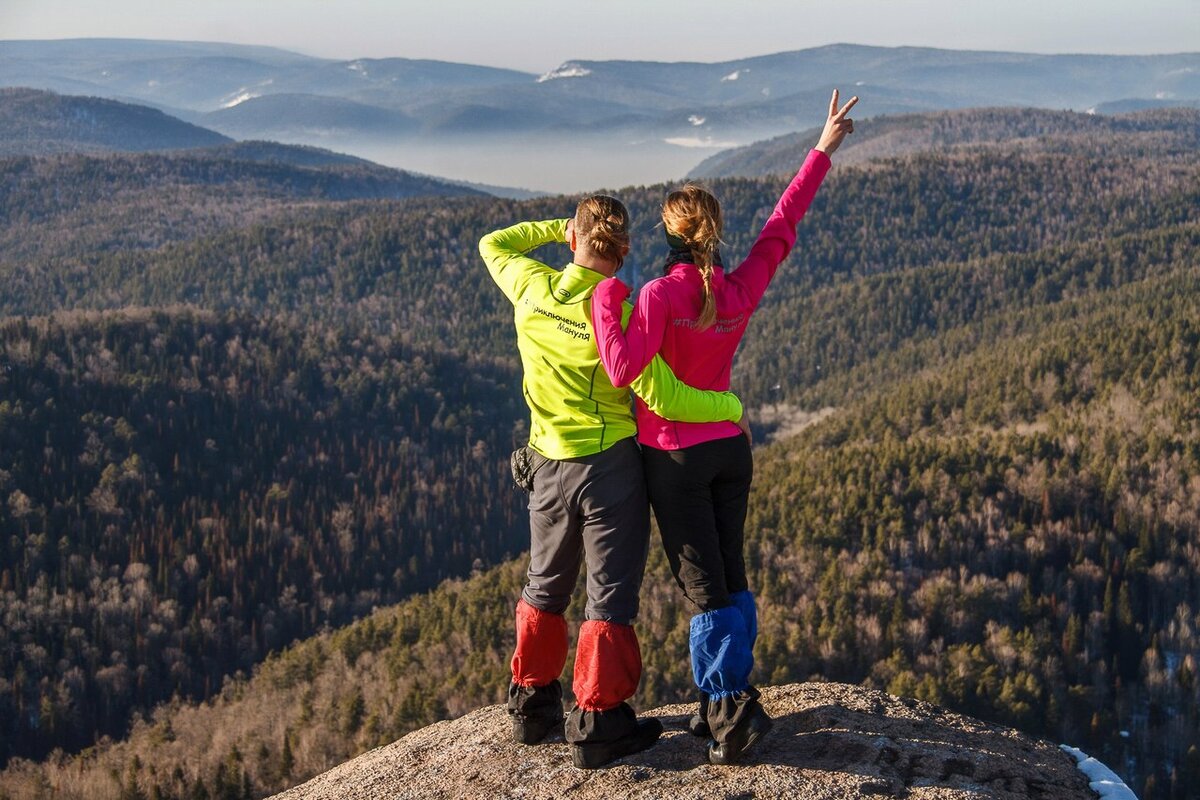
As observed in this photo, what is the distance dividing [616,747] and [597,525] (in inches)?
119

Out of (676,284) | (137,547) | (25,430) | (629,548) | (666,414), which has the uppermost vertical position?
(676,284)

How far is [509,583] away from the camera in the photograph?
113 m

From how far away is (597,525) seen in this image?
1455 cm

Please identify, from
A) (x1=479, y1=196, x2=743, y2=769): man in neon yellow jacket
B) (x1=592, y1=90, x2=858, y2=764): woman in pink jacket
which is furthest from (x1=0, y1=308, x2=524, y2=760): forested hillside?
(x1=592, y1=90, x2=858, y2=764): woman in pink jacket

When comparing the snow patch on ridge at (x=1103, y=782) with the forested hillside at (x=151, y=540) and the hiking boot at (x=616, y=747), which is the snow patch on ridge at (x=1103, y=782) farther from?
the forested hillside at (x=151, y=540)

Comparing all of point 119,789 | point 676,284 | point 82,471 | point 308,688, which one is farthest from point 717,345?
point 82,471

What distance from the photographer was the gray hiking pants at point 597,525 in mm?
14422

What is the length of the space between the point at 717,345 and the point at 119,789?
9537 centimetres

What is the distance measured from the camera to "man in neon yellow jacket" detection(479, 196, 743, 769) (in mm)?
14375

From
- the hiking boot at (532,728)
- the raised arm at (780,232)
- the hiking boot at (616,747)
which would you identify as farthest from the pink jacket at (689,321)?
the hiking boot at (532,728)

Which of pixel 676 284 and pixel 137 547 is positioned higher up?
pixel 676 284

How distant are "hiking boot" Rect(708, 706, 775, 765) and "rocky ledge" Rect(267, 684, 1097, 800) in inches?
5.4

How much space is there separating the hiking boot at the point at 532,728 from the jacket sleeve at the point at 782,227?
6134 millimetres

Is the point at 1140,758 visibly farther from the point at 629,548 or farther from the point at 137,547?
the point at 137,547
